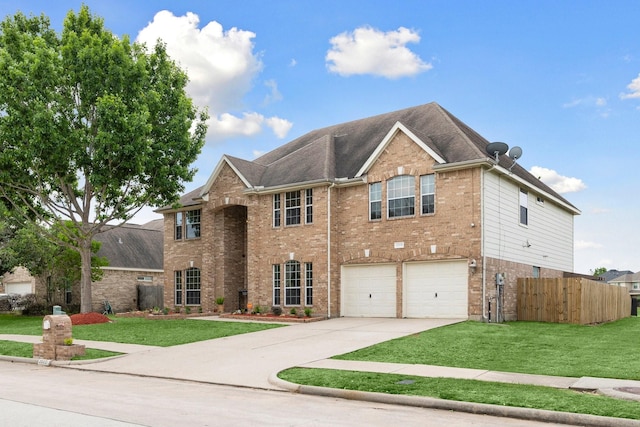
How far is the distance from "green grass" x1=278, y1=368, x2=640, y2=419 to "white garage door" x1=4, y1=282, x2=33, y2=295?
128ft

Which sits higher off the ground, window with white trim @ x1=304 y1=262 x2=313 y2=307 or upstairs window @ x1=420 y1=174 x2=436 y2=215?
→ upstairs window @ x1=420 y1=174 x2=436 y2=215

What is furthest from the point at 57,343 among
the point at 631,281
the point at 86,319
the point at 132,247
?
the point at 631,281

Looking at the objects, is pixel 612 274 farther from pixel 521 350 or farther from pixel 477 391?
pixel 477 391

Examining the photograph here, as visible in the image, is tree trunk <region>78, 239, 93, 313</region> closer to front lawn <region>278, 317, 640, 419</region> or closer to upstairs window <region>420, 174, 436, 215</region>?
upstairs window <region>420, 174, 436, 215</region>

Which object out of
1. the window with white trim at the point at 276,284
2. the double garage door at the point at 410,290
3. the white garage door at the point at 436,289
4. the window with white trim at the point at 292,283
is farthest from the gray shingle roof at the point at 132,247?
the white garage door at the point at 436,289

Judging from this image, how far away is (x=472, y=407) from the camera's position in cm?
963

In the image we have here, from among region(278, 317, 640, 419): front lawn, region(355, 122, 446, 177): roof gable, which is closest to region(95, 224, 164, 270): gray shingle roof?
region(355, 122, 446, 177): roof gable

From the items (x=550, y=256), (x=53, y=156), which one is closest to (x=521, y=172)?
(x=550, y=256)

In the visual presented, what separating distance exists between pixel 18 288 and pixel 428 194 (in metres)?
36.0

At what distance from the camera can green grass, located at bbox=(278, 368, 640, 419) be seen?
9328 mm

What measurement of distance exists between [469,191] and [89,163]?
16407 mm

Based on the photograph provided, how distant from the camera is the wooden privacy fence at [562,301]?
945 inches

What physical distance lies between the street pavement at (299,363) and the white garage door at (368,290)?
6.64 ft

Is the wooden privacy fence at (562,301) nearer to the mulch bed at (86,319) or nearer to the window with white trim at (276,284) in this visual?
the window with white trim at (276,284)
